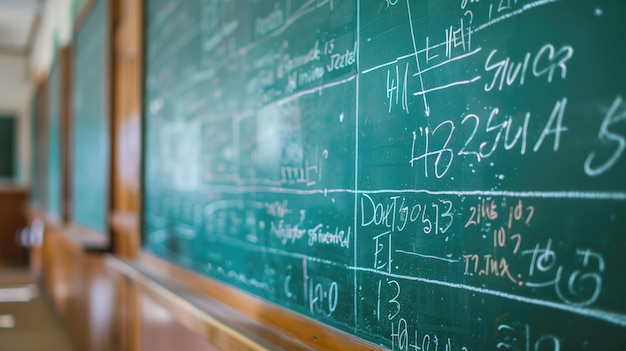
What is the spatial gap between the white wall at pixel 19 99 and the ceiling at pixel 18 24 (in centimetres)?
32

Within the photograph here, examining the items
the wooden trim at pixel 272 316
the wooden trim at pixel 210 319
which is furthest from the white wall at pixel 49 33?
the wooden trim at pixel 272 316

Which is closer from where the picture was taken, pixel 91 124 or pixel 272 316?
pixel 272 316

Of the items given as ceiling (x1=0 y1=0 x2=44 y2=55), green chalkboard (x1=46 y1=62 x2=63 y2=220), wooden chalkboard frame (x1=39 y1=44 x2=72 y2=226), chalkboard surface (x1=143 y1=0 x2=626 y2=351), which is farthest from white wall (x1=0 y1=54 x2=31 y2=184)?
chalkboard surface (x1=143 y1=0 x2=626 y2=351)

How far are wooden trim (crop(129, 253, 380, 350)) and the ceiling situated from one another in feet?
19.0

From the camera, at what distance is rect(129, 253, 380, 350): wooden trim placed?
1.24 meters

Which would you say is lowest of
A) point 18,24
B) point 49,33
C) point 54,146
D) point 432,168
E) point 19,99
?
point 432,168

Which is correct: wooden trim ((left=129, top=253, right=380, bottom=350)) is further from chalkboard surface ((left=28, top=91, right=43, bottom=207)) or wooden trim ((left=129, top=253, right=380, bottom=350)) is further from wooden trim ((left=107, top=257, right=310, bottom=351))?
chalkboard surface ((left=28, top=91, right=43, bottom=207))

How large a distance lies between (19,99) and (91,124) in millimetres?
8660

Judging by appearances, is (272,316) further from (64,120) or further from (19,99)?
(19,99)

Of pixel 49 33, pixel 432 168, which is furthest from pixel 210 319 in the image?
pixel 49 33

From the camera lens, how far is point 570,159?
0.77 m

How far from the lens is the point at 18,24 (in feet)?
25.9

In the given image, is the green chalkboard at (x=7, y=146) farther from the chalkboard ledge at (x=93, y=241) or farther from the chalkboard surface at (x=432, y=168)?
the chalkboard surface at (x=432, y=168)

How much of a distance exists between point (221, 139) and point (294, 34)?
523 millimetres
